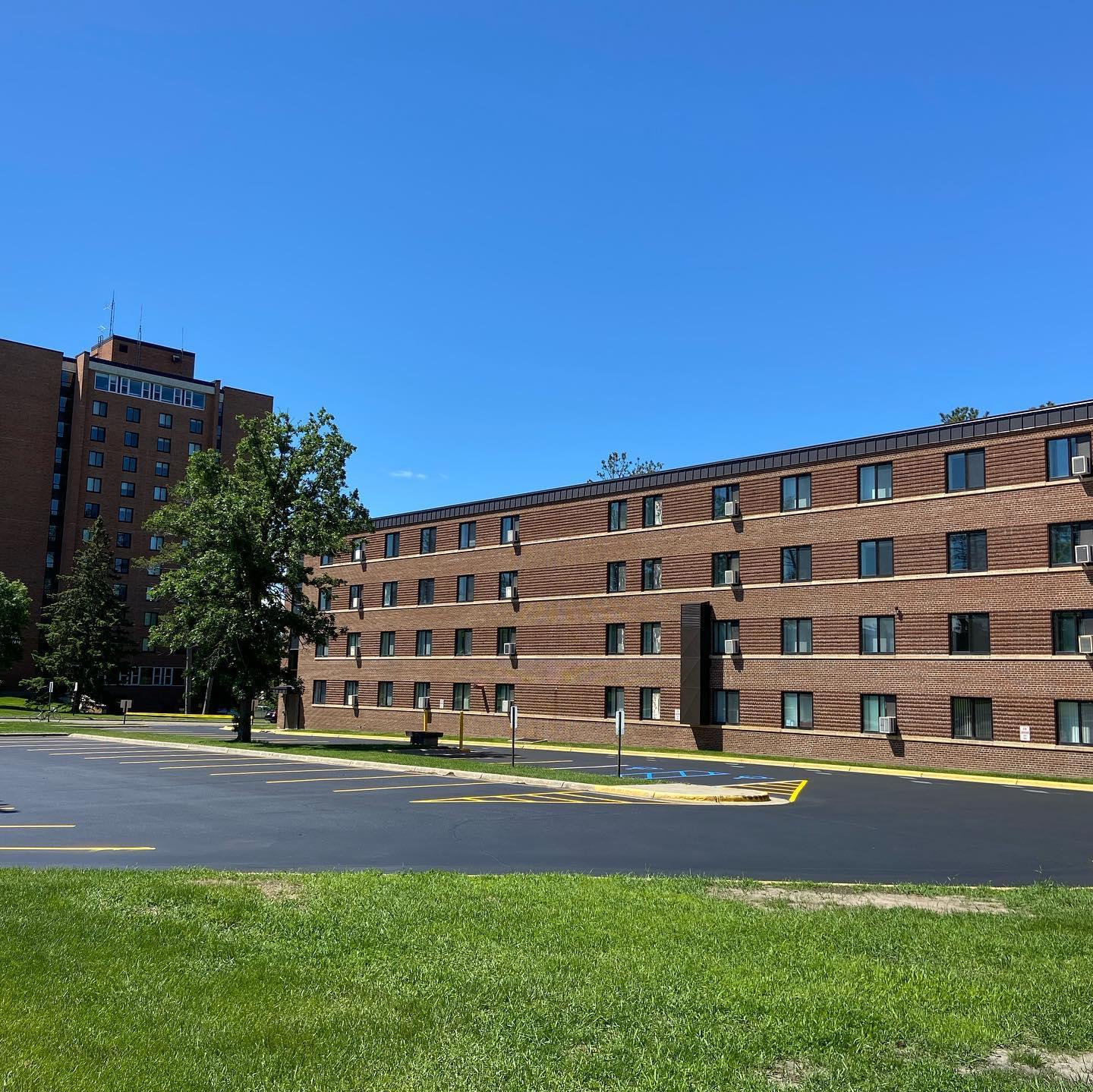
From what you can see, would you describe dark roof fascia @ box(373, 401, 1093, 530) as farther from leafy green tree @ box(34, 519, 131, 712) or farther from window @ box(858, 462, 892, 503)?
leafy green tree @ box(34, 519, 131, 712)

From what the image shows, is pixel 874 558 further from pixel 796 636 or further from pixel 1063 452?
pixel 1063 452

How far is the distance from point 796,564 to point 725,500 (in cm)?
451

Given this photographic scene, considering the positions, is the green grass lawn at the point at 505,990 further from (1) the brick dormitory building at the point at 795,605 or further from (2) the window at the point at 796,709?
(2) the window at the point at 796,709

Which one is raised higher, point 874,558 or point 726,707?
point 874,558

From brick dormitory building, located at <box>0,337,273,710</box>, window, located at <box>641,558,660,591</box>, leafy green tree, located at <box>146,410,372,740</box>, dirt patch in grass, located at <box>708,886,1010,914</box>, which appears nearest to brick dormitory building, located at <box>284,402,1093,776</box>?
window, located at <box>641,558,660,591</box>

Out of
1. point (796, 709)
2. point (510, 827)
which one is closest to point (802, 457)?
point (796, 709)

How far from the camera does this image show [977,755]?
112ft

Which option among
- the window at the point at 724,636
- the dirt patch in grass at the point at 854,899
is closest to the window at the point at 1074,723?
the window at the point at 724,636

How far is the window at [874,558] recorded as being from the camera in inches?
1469

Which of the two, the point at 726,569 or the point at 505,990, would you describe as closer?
the point at 505,990

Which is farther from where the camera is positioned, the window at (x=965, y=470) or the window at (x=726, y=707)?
the window at (x=726, y=707)

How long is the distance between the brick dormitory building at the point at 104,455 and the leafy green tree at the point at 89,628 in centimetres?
358

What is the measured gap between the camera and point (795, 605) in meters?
39.7

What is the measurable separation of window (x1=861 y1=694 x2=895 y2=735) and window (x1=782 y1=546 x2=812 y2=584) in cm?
533
